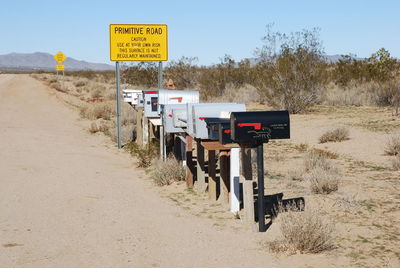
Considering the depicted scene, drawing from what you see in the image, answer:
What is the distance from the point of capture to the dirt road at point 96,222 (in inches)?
195

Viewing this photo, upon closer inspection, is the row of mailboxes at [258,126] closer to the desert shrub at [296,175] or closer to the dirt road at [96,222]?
the dirt road at [96,222]

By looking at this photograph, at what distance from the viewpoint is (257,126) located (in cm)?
518

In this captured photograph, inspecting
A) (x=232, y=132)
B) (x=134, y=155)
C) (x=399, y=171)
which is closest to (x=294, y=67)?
(x=134, y=155)

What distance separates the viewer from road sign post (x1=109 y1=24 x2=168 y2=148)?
12.8 metres

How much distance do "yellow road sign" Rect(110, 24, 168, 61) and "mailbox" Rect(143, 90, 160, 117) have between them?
254 cm

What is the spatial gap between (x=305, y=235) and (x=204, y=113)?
2.10 metres

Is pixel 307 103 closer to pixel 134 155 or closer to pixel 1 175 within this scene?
pixel 134 155

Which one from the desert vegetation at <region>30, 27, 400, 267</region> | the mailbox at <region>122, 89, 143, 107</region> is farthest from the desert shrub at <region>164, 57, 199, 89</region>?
the mailbox at <region>122, 89, 143, 107</region>

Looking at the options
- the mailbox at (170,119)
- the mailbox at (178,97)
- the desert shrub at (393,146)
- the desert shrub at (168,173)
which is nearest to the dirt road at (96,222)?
the desert shrub at (168,173)

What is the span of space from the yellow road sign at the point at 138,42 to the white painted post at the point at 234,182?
7.06 meters

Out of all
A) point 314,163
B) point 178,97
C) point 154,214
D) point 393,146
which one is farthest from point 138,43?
point 154,214

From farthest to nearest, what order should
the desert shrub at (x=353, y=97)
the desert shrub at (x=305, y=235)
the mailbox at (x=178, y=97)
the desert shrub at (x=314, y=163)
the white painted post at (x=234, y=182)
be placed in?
the desert shrub at (x=353, y=97) → the mailbox at (x=178, y=97) → the desert shrub at (x=314, y=163) → the white painted post at (x=234, y=182) → the desert shrub at (x=305, y=235)

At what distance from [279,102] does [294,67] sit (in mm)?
1385

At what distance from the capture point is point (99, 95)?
30578mm
